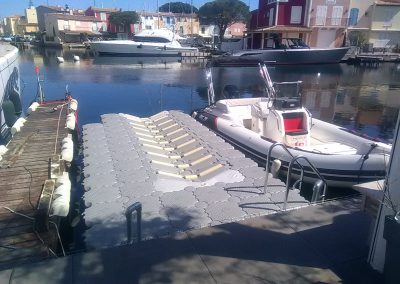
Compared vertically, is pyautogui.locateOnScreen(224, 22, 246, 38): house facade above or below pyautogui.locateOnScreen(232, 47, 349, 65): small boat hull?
above

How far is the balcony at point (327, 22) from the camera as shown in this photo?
139 feet

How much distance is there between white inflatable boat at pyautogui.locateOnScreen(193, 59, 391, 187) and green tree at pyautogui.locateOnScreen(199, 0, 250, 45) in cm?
5081

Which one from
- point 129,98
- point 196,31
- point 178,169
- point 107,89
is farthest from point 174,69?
point 196,31

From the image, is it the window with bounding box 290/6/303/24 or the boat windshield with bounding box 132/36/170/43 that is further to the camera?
the boat windshield with bounding box 132/36/170/43

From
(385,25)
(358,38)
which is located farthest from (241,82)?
(385,25)

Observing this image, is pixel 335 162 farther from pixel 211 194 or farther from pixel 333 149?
pixel 211 194

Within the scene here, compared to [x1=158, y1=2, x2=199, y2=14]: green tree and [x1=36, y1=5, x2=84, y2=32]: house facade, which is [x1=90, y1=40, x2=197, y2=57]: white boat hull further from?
[x1=158, y1=2, x2=199, y2=14]: green tree

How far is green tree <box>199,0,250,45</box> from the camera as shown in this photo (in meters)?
59.2

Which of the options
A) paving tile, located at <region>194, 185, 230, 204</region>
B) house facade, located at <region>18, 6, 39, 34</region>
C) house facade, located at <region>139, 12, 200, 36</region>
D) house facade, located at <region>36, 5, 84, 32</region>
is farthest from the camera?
house facade, located at <region>18, 6, 39, 34</region>

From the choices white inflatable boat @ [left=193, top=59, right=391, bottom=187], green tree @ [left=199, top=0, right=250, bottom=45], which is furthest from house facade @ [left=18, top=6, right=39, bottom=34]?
white inflatable boat @ [left=193, top=59, right=391, bottom=187]

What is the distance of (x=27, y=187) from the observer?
625 centimetres

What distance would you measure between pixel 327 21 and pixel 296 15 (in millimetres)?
4064

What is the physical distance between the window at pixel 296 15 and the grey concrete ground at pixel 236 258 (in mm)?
43436

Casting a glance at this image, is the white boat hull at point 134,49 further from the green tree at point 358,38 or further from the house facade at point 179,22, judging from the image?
the house facade at point 179,22
